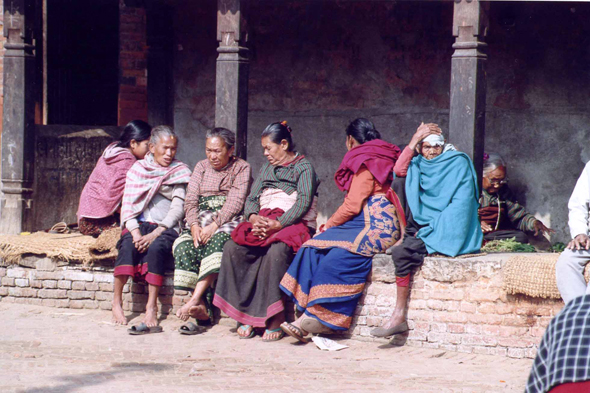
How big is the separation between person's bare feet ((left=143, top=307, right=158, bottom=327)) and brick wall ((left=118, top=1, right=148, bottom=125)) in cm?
344

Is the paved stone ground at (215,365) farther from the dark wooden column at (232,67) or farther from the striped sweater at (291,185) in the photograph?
the dark wooden column at (232,67)

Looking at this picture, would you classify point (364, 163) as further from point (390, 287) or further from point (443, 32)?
point (443, 32)

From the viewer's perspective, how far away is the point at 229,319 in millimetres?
6691

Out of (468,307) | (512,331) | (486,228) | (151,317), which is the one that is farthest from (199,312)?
(486,228)

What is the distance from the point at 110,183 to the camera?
734 cm

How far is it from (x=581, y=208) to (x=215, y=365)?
267 centimetres

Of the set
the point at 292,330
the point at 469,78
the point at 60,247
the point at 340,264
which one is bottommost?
the point at 292,330

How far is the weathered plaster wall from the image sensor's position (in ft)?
26.3

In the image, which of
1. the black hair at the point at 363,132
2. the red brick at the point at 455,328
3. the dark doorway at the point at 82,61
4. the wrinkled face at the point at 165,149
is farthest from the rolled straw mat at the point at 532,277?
the dark doorway at the point at 82,61

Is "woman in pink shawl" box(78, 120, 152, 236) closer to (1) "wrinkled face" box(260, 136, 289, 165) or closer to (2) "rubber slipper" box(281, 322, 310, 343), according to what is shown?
(1) "wrinkled face" box(260, 136, 289, 165)

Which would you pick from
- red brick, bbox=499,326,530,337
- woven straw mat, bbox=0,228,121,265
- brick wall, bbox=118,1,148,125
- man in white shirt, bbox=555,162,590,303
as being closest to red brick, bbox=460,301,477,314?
red brick, bbox=499,326,530,337

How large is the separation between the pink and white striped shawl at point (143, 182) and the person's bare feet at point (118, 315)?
2.30ft

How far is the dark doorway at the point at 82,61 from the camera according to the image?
941 cm

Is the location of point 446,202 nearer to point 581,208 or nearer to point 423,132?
point 423,132
